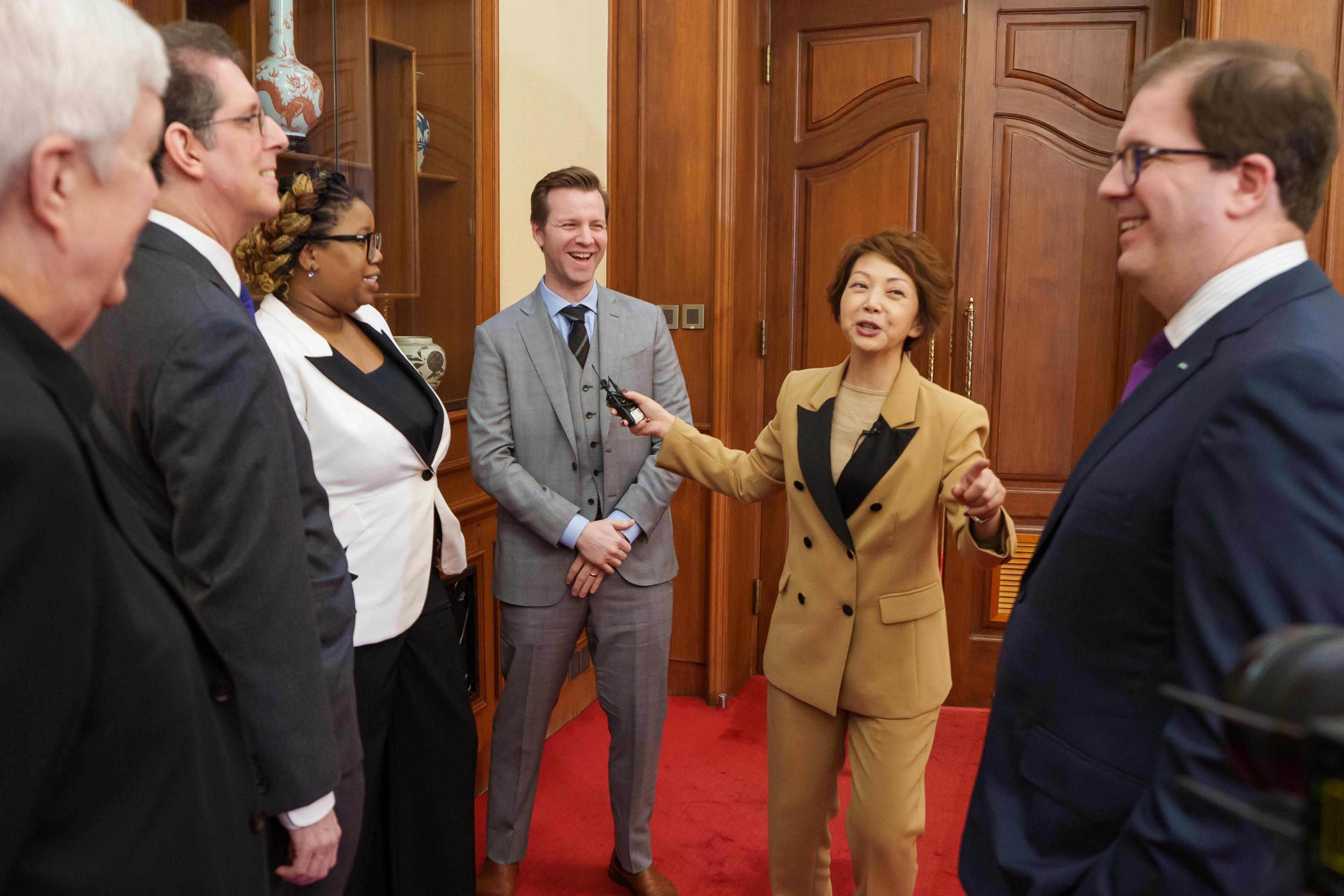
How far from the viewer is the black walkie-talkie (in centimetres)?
230

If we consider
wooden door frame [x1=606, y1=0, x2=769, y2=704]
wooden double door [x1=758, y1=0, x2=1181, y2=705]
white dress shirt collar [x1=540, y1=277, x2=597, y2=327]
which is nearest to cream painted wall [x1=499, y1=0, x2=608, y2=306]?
wooden door frame [x1=606, y1=0, x2=769, y2=704]

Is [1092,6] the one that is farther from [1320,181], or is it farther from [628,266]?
[1320,181]

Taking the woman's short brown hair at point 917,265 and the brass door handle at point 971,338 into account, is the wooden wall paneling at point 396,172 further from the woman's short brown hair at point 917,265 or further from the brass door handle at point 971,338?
the brass door handle at point 971,338

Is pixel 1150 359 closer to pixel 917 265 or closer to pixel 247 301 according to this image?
pixel 917 265

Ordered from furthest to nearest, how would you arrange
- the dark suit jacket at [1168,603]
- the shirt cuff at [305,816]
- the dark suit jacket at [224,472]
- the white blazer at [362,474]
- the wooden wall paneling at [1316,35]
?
the wooden wall paneling at [1316,35] < the white blazer at [362,474] < the shirt cuff at [305,816] < the dark suit jacket at [224,472] < the dark suit jacket at [1168,603]

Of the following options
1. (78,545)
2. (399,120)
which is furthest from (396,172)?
(78,545)

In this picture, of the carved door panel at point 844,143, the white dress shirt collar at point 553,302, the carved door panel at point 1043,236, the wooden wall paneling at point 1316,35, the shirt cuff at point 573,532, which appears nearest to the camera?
the shirt cuff at point 573,532

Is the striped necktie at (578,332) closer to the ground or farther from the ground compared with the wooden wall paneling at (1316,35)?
closer to the ground

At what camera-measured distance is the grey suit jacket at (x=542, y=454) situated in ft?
8.39

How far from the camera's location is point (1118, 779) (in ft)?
3.67

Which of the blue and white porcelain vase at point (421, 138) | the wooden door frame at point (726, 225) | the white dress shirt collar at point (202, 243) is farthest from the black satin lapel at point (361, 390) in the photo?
the wooden door frame at point (726, 225)

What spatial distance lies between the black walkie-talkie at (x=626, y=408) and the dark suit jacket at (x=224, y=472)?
1.04m

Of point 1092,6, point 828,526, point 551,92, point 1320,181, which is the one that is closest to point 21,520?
point 1320,181

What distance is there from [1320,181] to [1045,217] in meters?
2.70
